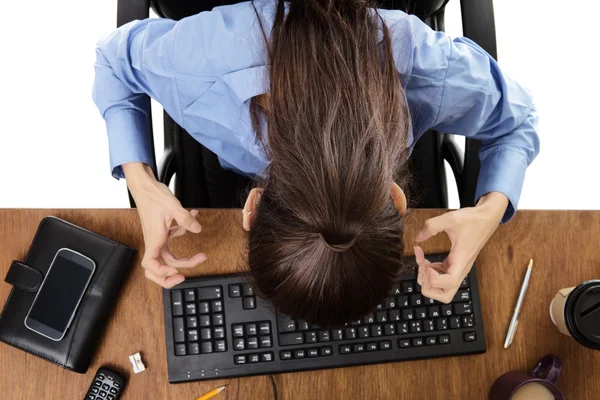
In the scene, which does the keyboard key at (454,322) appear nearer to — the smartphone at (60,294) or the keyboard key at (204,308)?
the keyboard key at (204,308)

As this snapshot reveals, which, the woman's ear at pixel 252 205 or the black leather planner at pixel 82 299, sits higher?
the woman's ear at pixel 252 205

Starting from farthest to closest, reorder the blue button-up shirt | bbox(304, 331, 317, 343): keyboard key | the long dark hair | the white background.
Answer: the white background, bbox(304, 331, 317, 343): keyboard key, the blue button-up shirt, the long dark hair

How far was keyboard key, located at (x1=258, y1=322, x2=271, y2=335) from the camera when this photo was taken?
70cm

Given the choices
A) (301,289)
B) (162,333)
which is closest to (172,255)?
(162,333)

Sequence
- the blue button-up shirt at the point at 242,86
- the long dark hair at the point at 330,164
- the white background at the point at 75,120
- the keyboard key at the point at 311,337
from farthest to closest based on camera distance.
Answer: the white background at the point at 75,120, the keyboard key at the point at 311,337, the blue button-up shirt at the point at 242,86, the long dark hair at the point at 330,164

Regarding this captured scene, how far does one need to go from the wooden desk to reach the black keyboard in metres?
0.02

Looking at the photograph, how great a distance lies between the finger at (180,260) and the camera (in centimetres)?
67

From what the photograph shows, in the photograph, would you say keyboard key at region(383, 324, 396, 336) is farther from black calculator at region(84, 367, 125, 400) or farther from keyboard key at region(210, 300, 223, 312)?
black calculator at region(84, 367, 125, 400)

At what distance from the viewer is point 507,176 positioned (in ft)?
2.40

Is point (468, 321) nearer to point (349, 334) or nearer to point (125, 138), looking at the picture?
point (349, 334)

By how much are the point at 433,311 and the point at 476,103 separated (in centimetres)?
29

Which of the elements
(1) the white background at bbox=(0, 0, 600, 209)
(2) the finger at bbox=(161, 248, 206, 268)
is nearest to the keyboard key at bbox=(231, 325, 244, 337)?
(2) the finger at bbox=(161, 248, 206, 268)

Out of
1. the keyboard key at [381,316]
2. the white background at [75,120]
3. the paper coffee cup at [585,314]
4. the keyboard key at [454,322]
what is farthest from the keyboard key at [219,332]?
the white background at [75,120]

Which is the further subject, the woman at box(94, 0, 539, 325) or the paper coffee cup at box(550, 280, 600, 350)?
the paper coffee cup at box(550, 280, 600, 350)
